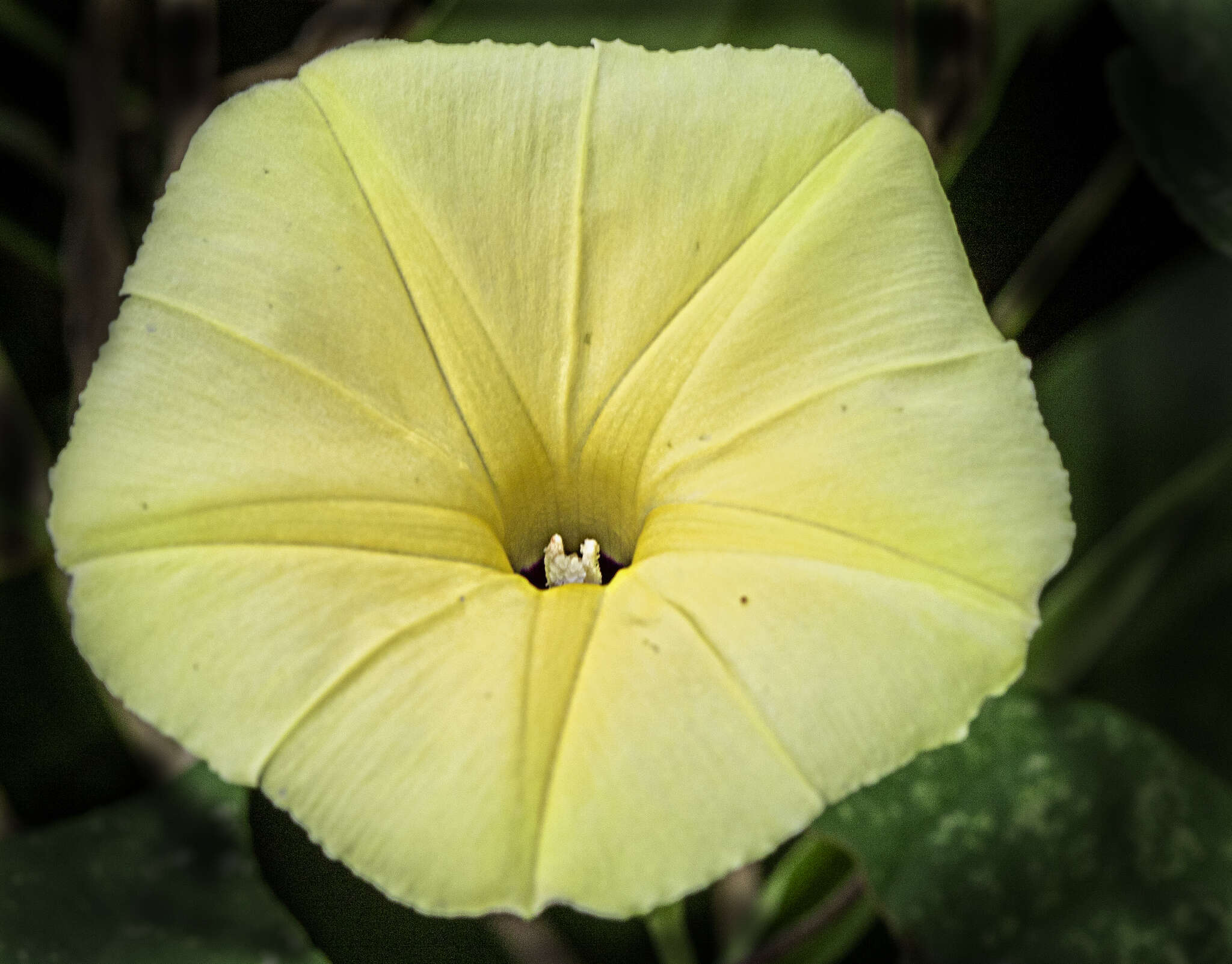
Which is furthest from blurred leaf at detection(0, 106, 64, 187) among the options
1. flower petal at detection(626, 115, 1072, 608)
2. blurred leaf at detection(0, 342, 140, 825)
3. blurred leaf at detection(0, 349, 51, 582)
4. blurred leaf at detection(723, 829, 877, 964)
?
blurred leaf at detection(723, 829, 877, 964)

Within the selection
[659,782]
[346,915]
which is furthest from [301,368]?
Answer: [346,915]

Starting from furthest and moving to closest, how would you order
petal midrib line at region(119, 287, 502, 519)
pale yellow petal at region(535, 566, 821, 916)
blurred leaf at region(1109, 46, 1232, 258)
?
blurred leaf at region(1109, 46, 1232, 258), petal midrib line at region(119, 287, 502, 519), pale yellow petal at region(535, 566, 821, 916)

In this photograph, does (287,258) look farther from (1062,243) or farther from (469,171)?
(1062,243)

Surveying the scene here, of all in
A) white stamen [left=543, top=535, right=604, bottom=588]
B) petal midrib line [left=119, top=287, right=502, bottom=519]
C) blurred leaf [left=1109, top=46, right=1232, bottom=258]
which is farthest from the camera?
blurred leaf [left=1109, top=46, right=1232, bottom=258]

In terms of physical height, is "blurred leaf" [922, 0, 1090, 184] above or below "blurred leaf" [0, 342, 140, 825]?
above

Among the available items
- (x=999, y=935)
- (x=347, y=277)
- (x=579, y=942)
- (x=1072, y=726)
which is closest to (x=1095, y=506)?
(x=1072, y=726)

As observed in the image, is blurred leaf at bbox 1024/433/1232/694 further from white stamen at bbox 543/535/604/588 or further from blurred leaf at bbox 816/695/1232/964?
white stamen at bbox 543/535/604/588

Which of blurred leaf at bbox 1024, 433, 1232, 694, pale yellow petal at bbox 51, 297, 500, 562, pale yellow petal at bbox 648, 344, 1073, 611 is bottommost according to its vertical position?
blurred leaf at bbox 1024, 433, 1232, 694
